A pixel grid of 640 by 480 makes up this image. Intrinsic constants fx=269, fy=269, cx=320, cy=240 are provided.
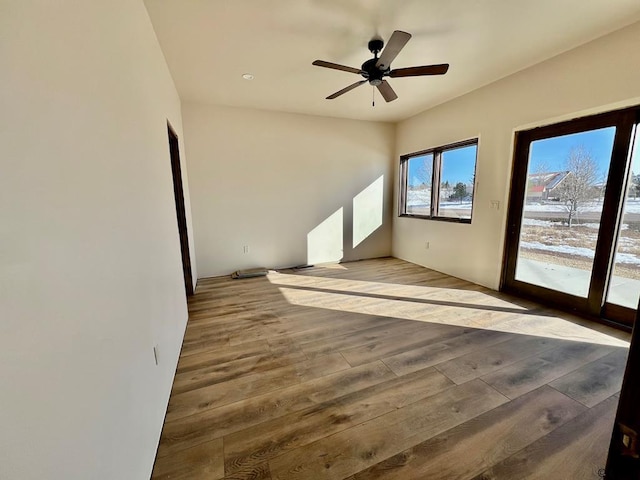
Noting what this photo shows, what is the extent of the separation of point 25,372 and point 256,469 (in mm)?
1171

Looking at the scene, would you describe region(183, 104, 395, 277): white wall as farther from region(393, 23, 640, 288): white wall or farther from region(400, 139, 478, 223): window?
region(393, 23, 640, 288): white wall

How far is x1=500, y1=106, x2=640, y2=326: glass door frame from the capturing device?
250 centimetres

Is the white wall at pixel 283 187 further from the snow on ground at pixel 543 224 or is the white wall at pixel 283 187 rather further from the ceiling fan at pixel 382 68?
the snow on ground at pixel 543 224

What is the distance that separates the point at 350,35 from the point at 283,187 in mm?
2582

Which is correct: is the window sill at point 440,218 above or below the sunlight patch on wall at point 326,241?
above

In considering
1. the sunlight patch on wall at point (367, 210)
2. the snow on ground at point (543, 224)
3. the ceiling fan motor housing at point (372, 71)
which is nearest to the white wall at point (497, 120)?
the snow on ground at point (543, 224)

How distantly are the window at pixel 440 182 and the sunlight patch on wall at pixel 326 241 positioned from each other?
4.66 ft

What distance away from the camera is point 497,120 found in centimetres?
350

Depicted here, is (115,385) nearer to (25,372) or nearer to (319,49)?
(25,372)

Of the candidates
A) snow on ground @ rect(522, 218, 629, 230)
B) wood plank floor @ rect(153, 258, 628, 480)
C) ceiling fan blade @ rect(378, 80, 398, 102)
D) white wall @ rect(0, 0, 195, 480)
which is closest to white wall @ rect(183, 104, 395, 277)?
wood plank floor @ rect(153, 258, 628, 480)

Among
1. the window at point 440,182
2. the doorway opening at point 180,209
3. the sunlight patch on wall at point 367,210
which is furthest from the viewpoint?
the sunlight patch on wall at point 367,210

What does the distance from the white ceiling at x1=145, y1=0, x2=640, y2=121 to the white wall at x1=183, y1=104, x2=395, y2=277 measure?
32.3 inches

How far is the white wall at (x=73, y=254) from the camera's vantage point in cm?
56

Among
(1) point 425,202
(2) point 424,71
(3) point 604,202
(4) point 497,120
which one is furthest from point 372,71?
(1) point 425,202
